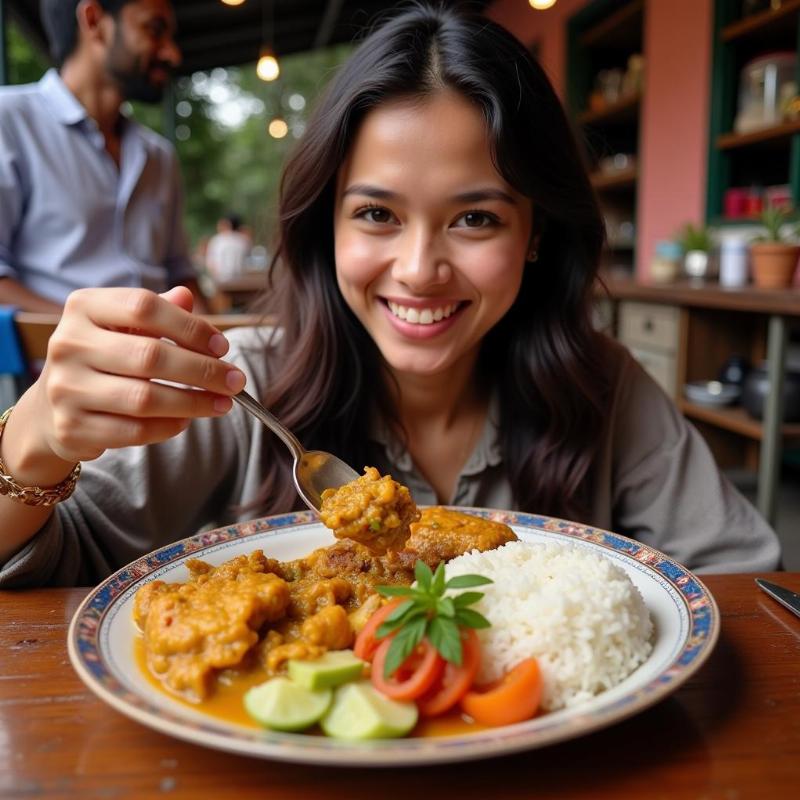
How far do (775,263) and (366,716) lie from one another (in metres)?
3.74

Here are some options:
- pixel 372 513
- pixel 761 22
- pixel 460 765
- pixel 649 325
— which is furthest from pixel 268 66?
pixel 460 765

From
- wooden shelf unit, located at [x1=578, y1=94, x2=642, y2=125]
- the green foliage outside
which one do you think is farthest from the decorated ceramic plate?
the green foliage outside

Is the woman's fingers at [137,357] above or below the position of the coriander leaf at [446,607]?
above

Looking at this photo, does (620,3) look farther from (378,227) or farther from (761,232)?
(378,227)

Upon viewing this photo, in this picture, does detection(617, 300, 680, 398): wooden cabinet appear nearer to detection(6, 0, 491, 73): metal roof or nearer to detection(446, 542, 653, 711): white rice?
detection(446, 542, 653, 711): white rice

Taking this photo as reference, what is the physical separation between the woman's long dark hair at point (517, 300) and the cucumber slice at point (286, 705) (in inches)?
31.4

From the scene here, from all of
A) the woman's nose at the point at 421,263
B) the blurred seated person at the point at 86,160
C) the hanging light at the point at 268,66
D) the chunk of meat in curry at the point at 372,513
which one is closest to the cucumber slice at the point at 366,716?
the chunk of meat in curry at the point at 372,513

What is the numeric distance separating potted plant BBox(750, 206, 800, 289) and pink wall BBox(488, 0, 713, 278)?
1.79 m

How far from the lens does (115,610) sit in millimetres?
867

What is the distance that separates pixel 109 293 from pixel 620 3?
281 inches

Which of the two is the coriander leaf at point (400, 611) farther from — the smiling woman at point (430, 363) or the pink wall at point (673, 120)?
the pink wall at point (673, 120)

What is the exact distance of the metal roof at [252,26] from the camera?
28.1ft

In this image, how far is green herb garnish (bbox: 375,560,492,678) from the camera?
0.70m

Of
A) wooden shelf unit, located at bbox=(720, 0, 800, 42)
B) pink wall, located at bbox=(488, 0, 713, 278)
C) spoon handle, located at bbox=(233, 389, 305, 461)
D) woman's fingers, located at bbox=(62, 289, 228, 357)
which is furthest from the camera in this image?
pink wall, located at bbox=(488, 0, 713, 278)
